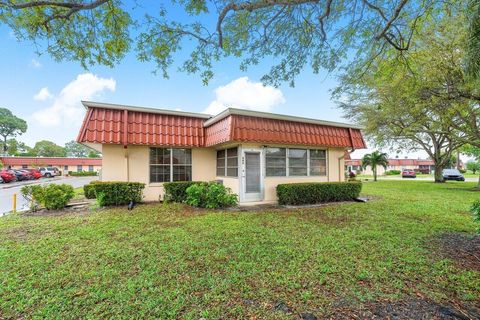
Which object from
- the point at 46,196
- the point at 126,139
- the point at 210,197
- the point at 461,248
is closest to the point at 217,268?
the point at 210,197

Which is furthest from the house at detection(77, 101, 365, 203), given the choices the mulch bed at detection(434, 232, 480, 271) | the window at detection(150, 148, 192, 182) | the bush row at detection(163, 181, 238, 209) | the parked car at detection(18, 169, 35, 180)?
the parked car at detection(18, 169, 35, 180)

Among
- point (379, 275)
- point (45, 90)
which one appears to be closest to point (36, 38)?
point (379, 275)

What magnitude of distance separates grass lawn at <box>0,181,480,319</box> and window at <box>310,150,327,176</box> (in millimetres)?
4366

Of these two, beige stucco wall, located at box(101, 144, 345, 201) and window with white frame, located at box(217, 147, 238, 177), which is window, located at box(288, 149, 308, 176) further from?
window with white frame, located at box(217, 147, 238, 177)

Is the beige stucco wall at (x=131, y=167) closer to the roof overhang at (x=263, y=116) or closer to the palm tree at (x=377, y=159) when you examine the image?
the roof overhang at (x=263, y=116)

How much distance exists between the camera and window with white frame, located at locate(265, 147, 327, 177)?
9.33 meters

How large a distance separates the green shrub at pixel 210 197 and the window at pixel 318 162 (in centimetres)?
432

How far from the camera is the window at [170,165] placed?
930cm

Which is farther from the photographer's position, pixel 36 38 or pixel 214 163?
pixel 214 163

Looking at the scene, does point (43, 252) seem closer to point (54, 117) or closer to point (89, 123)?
point (89, 123)

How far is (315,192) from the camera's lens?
914 cm

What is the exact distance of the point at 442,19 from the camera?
27.0 ft

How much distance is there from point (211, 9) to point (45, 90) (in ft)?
64.7

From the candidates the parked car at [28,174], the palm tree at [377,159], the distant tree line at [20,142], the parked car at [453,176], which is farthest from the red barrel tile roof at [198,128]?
the distant tree line at [20,142]
